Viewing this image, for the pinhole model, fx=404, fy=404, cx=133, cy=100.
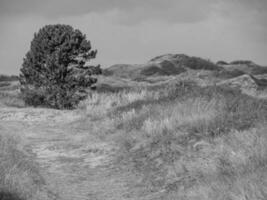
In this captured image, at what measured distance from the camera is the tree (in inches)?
792

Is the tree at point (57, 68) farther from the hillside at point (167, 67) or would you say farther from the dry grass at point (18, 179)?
the hillside at point (167, 67)

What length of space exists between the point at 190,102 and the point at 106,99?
6.58 meters

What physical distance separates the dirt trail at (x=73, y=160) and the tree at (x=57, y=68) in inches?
265

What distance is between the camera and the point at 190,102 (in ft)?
35.2

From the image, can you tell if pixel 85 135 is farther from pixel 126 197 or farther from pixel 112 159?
pixel 126 197

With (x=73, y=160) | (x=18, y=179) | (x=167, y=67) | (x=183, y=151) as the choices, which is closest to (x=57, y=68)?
(x=73, y=160)

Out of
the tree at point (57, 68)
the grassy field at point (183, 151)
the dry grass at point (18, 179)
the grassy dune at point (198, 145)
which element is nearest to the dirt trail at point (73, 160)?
the grassy field at point (183, 151)

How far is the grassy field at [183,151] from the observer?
16.6 ft

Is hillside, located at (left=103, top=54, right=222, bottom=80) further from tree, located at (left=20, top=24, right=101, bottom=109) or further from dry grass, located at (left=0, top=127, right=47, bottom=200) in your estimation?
dry grass, located at (left=0, top=127, right=47, bottom=200)

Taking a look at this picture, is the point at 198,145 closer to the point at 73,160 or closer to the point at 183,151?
the point at 183,151

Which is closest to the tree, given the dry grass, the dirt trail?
the dirt trail

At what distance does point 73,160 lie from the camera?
801 cm

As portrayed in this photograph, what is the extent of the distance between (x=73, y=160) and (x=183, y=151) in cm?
228

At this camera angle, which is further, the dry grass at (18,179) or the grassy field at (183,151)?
the grassy field at (183,151)
